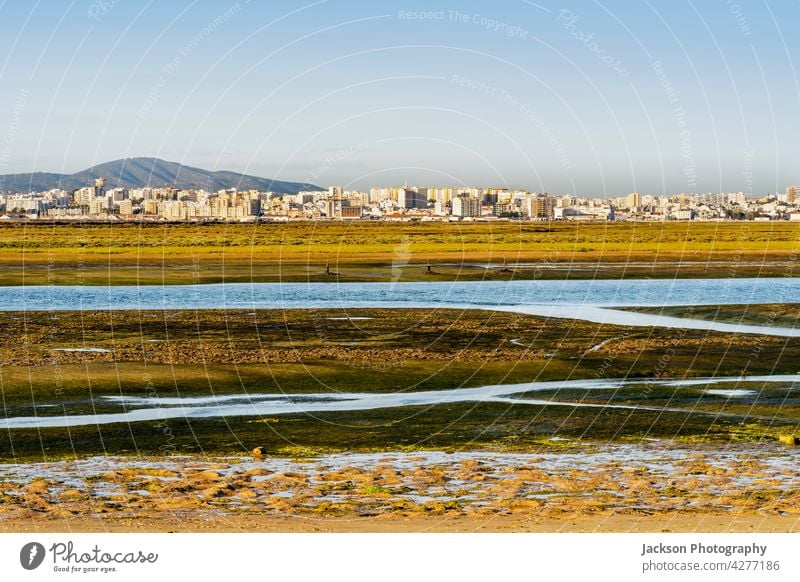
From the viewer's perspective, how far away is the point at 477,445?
79.3ft

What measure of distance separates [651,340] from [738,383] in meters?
10.6

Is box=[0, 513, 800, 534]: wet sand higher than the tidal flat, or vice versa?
→ box=[0, 513, 800, 534]: wet sand

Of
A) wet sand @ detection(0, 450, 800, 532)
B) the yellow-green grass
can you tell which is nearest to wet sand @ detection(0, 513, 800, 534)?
wet sand @ detection(0, 450, 800, 532)

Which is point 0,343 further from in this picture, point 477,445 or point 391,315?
point 477,445

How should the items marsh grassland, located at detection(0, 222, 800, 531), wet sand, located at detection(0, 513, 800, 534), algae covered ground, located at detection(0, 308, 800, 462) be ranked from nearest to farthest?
wet sand, located at detection(0, 513, 800, 534) → marsh grassland, located at detection(0, 222, 800, 531) → algae covered ground, located at detection(0, 308, 800, 462)

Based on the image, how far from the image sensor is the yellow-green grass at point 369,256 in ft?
276

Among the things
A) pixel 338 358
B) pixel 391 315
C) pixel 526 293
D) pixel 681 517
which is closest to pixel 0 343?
pixel 338 358

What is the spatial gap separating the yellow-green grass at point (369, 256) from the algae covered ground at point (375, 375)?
29.8 m
